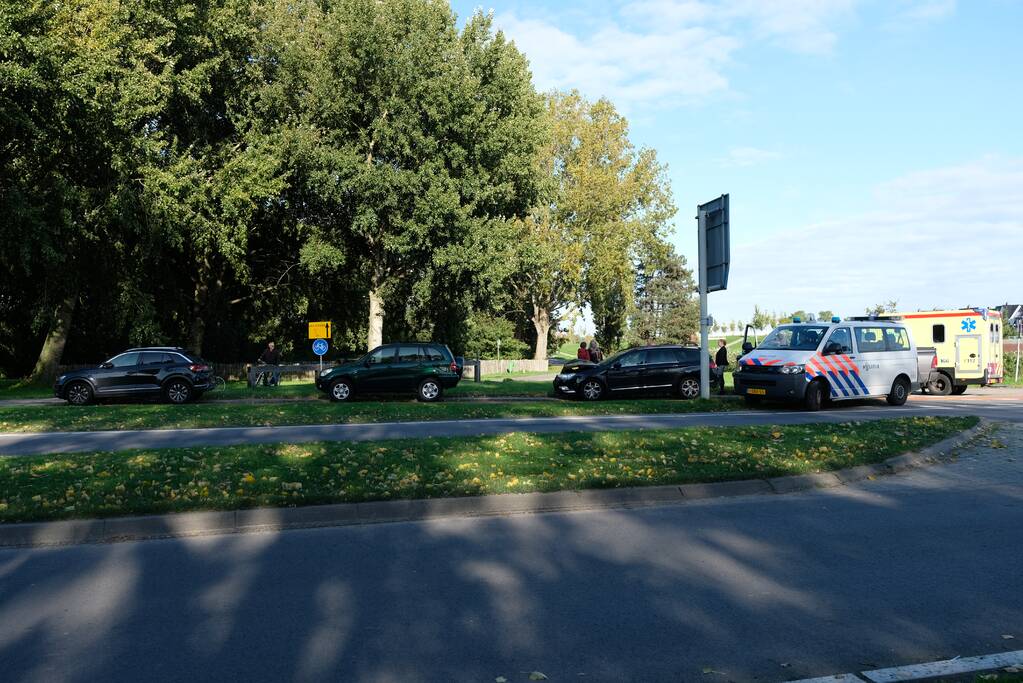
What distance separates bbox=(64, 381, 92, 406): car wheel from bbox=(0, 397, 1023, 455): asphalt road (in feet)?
24.8

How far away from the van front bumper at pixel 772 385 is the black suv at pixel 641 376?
9.37 ft

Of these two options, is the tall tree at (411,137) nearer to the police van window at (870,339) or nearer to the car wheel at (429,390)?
the car wheel at (429,390)

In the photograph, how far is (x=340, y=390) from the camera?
21656 mm

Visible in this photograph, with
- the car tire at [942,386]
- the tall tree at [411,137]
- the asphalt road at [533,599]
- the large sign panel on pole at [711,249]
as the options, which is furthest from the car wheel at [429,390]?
the car tire at [942,386]

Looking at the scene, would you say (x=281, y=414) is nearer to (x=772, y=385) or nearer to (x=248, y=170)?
(x=772, y=385)

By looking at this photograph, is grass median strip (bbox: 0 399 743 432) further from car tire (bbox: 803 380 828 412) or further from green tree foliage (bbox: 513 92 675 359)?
green tree foliage (bbox: 513 92 675 359)

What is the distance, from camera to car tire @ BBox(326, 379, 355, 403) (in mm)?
21625

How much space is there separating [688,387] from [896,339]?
533cm

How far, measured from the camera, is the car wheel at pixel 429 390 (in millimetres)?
21750

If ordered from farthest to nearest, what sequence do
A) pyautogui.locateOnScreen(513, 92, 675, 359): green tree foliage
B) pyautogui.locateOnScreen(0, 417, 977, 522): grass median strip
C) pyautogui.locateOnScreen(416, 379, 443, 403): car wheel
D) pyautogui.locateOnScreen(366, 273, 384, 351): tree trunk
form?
pyautogui.locateOnScreen(513, 92, 675, 359): green tree foliage
pyautogui.locateOnScreen(366, 273, 384, 351): tree trunk
pyautogui.locateOnScreen(416, 379, 443, 403): car wheel
pyautogui.locateOnScreen(0, 417, 977, 522): grass median strip

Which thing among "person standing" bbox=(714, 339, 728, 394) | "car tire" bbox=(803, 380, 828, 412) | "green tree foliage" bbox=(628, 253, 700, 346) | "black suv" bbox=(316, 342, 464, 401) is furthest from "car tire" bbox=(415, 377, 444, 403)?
"green tree foliage" bbox=(628, 253, 700, 346)

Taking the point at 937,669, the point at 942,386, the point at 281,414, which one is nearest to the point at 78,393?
the point at 281,414

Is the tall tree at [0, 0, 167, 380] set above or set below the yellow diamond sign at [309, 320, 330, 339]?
above

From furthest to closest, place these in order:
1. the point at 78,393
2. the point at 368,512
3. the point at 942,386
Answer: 1. the point at 942,386
2. the point at 78,393
3. the point at 368,512
